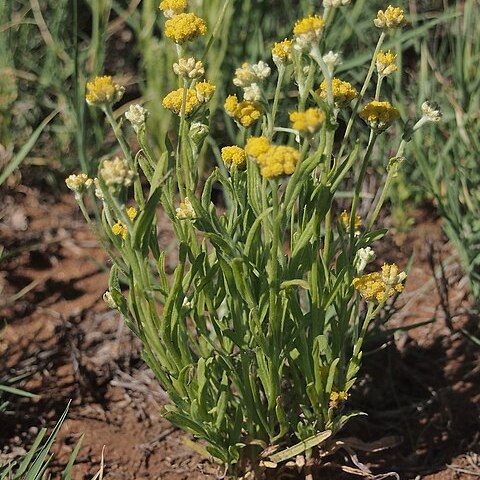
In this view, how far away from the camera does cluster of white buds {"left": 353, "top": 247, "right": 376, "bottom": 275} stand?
51.3 inches

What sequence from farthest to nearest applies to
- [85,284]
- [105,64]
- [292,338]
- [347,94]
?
[105,64]
[85,284]
[292,338]
[347,94]

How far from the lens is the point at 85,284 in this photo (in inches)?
85.7

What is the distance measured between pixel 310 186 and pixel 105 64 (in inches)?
70.6

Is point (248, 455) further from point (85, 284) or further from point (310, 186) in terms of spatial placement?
point (85, 284)

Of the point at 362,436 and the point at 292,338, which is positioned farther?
the point at 362,436

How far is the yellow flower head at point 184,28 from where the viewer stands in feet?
3.80

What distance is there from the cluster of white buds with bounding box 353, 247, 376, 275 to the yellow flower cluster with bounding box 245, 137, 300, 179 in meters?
0.32

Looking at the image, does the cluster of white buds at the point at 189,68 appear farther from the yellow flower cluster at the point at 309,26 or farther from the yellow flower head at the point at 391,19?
the yellow flower head at the point at 391,19

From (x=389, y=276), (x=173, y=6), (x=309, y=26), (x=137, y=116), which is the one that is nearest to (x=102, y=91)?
(x=137, y=116)

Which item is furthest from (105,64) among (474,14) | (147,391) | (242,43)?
(147,391)

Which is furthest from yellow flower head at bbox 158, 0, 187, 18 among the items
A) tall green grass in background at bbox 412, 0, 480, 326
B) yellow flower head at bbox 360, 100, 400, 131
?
tall green grass in background at bbox 412, 0, 480, 326

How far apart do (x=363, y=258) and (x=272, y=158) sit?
36 centimetres

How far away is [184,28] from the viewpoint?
1157 mm

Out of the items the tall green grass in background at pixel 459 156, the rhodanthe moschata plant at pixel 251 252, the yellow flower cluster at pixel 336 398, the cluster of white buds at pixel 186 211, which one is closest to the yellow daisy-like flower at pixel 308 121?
the rhodanthe moschata plant at pixel 251 252
